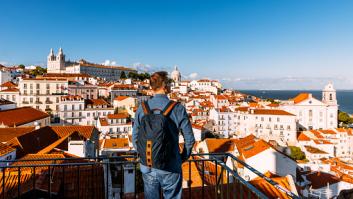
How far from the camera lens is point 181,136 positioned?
23156 mm

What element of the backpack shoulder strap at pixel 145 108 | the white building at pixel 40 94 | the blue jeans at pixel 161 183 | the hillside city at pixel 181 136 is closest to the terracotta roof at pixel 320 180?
the hillside city at pixel 181 136

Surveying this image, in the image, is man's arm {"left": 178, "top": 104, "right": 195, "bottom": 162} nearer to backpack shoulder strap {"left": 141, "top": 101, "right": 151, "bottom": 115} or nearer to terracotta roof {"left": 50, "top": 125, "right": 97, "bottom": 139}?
backpack shoulder strap {"left": 141, "top": 101, "right": 151, "bottom": 115}

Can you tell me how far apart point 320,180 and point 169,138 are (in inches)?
956

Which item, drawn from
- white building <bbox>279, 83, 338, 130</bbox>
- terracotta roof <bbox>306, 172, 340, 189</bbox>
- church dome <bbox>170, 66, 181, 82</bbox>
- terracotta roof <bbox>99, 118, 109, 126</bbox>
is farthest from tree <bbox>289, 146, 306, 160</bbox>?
church dome <bbox>170, 66, 181, 82</bbox>

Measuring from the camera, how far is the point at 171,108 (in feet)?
8.41

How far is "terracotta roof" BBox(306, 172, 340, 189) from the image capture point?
21069 millimetres

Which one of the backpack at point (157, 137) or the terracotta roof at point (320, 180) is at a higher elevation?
the backpack at point (157, 137)

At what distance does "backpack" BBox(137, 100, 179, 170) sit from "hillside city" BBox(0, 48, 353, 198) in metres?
1.65

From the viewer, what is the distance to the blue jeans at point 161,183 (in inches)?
105

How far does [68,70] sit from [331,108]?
307 ft

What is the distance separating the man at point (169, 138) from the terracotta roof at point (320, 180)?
2256 cm

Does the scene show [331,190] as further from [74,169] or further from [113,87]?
[113,87]

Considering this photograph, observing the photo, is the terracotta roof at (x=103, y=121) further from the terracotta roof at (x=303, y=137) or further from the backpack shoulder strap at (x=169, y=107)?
the backpack shoulder strap at (x=169, y=107)

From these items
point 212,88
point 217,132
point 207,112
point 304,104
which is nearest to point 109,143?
point 217,132
